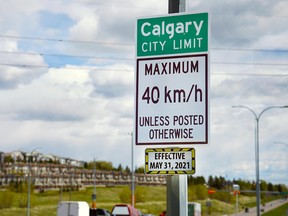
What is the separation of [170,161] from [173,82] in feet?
2.28

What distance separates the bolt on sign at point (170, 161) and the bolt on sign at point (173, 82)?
9cm

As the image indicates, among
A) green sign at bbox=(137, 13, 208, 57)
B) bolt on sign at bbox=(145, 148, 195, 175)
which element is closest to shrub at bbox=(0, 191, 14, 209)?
bolt on sign at bbox=(145, 148, 195, 175)

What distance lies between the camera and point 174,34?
608 cm

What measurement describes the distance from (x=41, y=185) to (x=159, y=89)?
553ft

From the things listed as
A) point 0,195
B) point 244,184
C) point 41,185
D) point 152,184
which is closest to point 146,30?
point 0,195

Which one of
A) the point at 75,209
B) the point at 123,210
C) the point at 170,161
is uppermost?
the point at 170,161

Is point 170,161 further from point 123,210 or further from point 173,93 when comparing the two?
point 123,210

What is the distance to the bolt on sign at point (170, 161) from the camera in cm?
605

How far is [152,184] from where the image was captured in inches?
6211

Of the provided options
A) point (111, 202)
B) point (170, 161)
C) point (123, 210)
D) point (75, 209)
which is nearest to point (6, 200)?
point (111, 202)

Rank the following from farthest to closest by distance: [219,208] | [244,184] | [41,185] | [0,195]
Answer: [41,185] → [244,184] → [219,208] → [0,195]

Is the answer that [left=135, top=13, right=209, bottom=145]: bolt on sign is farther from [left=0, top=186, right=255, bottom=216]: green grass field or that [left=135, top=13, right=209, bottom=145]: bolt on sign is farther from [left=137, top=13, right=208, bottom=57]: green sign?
[left=0, top=186, right=255, bottom=216]: green grass field

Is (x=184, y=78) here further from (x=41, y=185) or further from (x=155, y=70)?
A: (x=41, y=185)

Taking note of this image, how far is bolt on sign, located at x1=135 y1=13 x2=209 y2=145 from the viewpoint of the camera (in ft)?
19.6
